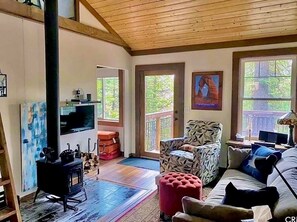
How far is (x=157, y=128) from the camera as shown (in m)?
5.59

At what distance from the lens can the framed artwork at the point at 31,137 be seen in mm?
3367

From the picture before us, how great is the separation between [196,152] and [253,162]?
853 mm

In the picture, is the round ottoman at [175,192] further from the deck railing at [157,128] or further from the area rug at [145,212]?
the deck railing at [157,128]

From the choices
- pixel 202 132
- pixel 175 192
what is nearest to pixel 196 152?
pixel 202 132

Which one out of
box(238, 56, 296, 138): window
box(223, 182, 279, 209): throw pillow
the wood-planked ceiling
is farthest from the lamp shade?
box(223, 182, 279, 209): throw pillow

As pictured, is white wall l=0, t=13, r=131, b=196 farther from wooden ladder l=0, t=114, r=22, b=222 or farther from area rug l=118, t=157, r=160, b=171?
area rug l=118, t=157, r=160, b=171

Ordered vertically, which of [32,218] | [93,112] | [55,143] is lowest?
[32,218]

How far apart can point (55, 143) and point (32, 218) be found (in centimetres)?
93

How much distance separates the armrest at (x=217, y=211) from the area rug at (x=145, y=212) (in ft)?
4.20

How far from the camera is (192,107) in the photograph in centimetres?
498

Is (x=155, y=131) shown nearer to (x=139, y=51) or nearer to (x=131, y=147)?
(x=131, y=147)

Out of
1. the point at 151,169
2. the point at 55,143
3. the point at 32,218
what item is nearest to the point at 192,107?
the point at 151,169

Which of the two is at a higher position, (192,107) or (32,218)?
(192,107)

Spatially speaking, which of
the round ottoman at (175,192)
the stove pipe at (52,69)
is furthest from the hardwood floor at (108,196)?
the stove pipe at (52,69)
